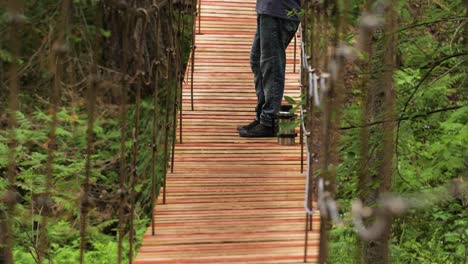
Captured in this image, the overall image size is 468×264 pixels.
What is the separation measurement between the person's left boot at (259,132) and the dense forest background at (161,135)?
1.39 feet

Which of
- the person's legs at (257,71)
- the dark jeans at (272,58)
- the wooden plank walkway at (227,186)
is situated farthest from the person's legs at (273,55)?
the wooden plank walkway at (227,186)

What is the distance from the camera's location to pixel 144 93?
24.8ft

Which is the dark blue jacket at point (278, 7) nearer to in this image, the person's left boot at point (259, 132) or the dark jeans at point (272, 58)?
the dark jeans at point (272, 58)

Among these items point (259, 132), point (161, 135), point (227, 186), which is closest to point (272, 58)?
point (259, 132)

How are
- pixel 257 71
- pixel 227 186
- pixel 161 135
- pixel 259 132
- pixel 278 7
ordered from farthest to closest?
pixel 161 135
pixel 257 71
pixel 259 132
pixel 278 7
pixel 227 186

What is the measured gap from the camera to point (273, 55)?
3512 millimetres

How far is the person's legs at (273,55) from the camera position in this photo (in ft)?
11.4

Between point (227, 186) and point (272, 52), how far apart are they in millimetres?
745

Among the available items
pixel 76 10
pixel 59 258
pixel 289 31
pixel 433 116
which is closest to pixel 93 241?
pixel 59 258

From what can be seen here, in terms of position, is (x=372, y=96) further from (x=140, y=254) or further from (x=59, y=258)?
Answer: (x=59, y=258)

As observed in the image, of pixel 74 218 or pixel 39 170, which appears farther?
pixel 74 218

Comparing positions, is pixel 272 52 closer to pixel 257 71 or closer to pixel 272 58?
pixel 272 58

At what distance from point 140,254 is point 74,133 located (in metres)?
3.39

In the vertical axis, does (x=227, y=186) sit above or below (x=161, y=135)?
above
